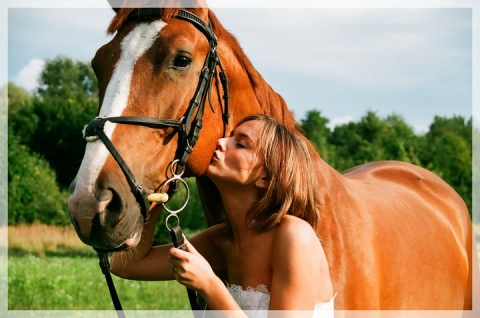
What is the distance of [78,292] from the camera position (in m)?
10.5

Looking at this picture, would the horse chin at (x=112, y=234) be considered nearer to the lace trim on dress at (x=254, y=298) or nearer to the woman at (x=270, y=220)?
the woman at (x=270, y=220)

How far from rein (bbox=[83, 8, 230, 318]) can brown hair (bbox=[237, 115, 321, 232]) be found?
31 centimetres

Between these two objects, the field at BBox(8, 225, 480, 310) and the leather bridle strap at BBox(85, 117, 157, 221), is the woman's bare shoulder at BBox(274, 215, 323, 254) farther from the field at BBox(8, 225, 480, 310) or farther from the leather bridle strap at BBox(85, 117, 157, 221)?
the field at BBox(8, 225, 480, 310)

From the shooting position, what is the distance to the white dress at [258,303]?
113 inches

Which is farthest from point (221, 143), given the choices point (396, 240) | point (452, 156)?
point (452, 156)

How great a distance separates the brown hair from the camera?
2.89 metres

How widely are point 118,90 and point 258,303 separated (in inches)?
44.7

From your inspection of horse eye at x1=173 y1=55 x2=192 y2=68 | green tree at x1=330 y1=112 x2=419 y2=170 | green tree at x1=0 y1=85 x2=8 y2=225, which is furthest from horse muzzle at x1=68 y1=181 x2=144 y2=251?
green tree at x1=330 y1=112 x2=419 y2=170

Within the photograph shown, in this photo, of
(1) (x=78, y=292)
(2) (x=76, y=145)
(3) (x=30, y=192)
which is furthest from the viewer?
(2) (x=76, y=145)

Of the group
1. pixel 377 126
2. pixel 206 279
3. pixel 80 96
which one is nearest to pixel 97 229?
pixel 206 279

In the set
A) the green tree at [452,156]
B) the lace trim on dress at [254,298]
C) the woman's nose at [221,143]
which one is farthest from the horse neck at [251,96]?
the green tree at [452,156]

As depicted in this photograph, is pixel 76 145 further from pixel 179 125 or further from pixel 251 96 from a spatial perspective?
pixel 179 125

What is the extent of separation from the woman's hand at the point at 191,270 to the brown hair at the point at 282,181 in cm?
40

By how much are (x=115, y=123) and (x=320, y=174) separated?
1291mm
